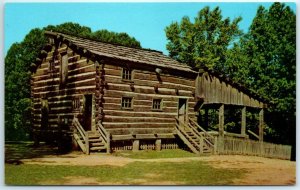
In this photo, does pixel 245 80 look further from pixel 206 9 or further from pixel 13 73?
pixel 13 73

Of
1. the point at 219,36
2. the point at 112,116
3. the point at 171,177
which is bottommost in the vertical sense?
the point at 171,177

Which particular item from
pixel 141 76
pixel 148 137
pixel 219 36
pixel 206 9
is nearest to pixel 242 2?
pixel 206 9

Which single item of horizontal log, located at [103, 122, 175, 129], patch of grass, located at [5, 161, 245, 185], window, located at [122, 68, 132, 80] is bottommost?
patch of grass, located at [5, 161, 245, 185]

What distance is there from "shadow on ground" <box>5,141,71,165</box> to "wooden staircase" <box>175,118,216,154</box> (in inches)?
204

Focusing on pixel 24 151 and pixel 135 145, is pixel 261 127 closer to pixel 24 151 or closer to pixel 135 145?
pixel 135 145

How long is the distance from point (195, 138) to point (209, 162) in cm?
375

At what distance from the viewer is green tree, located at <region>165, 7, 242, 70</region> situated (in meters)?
14.6

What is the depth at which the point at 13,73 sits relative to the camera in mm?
13922

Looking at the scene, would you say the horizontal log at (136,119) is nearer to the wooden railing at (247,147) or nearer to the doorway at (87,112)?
the doorway at (87,112)

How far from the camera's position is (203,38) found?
18.3 metres

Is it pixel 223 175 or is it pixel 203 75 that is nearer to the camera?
pixel 223 175

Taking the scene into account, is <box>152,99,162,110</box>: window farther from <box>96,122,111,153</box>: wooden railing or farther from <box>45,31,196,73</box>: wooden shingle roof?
<box>96,122,111,153</box>: wooden railing

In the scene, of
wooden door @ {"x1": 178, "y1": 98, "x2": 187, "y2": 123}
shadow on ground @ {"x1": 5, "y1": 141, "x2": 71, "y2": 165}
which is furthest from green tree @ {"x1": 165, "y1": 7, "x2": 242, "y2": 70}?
shadow on ground @ {"x1": 5, "y1": 141, "x2": 71, "y2": 165}

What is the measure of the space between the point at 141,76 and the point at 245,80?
4290mm
